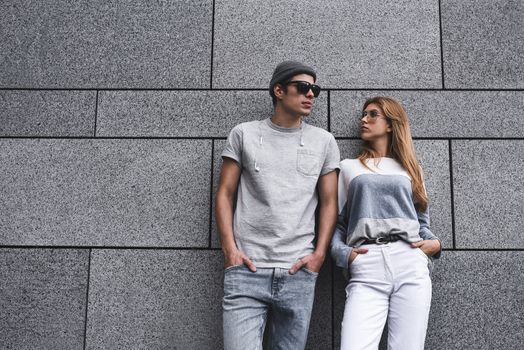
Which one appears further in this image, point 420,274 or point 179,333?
point 179,333

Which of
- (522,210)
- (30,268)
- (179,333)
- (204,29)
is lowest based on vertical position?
(179,333)

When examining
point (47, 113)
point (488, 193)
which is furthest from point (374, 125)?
point (47, 113)

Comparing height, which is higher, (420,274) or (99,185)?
(99,185)

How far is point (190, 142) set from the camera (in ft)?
13.9

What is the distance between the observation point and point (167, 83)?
434cm

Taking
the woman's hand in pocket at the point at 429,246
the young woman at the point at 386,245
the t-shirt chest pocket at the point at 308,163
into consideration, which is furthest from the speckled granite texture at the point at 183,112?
the woman's hand in pocket at the point at 429,246

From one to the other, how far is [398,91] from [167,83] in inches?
83.2

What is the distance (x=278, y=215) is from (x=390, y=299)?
3.32 ft

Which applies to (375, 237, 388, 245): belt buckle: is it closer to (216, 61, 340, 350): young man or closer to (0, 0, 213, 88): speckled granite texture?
(216, 61, 340, 350): young man

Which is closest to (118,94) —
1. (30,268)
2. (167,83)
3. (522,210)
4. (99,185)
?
(167,83)

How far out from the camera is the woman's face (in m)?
3.89

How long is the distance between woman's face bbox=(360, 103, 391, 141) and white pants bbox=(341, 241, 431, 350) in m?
0.95

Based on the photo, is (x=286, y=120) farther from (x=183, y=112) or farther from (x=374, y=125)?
(x=183, y=112)

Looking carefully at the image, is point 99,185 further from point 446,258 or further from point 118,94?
point 446,258
